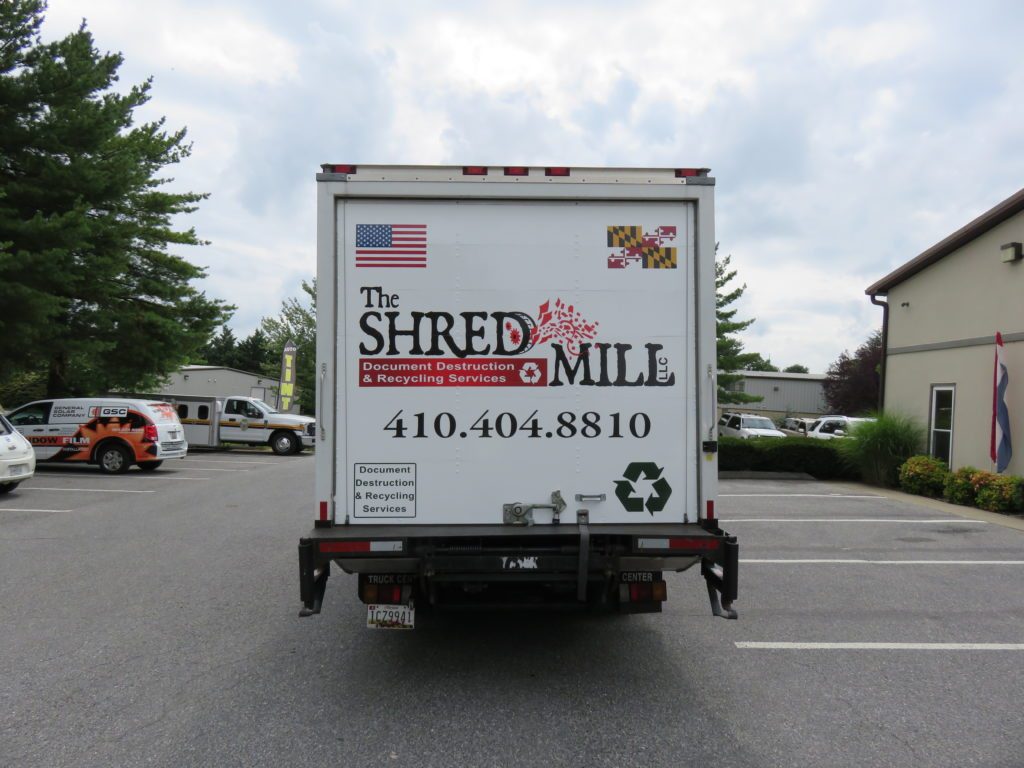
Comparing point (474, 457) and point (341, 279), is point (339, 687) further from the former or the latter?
point (341, 279)

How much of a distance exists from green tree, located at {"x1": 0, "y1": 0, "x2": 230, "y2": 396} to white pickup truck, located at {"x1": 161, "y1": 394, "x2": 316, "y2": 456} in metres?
2.87

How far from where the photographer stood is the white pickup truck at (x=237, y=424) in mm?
25641

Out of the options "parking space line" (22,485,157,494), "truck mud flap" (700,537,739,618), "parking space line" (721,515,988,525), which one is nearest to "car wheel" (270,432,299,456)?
"parking space line" (22,485,157,494)

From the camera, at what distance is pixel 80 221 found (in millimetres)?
17203

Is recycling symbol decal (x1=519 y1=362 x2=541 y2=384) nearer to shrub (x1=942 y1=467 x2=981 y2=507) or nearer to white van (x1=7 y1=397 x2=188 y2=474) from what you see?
shrub (x1=942 y1=467 x2=981 y2=507)

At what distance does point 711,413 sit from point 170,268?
22106 mm

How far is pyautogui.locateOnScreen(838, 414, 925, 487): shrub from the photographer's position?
1544 centimetres

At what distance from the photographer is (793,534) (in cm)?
984

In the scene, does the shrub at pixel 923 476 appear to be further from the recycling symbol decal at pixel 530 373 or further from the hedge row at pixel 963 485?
the recycling symbol decal at pixel 530 373

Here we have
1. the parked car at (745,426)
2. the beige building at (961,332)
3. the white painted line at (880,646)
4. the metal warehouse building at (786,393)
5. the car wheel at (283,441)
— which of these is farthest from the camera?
the metal warehouse building at (786,393)

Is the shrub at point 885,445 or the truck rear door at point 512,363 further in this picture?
the shrub at point 885,445

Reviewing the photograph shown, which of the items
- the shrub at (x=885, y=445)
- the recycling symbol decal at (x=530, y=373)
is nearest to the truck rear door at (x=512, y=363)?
the recycling symbol decal at (x=530, y=373)

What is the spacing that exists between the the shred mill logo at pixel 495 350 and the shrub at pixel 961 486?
1076 cm

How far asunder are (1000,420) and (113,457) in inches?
691
